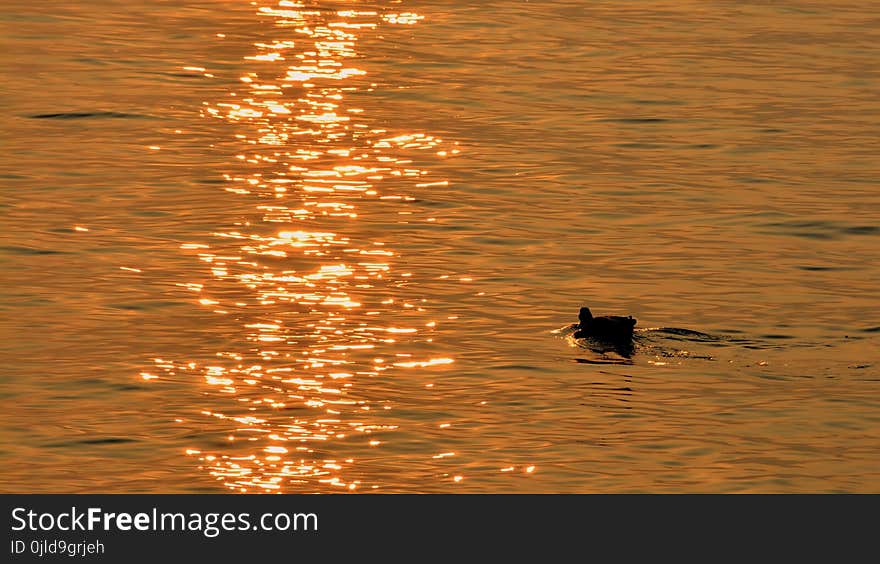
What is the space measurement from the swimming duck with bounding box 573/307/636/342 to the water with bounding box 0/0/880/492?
0.23 m

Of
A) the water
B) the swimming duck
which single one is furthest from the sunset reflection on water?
the swimming duck

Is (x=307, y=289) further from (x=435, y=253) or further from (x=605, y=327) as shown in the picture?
(x=605, y=327)

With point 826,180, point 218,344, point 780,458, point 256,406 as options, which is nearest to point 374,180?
point 826,180

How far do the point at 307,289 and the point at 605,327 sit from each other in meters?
4.55

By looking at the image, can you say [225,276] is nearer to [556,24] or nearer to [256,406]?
[256,406]

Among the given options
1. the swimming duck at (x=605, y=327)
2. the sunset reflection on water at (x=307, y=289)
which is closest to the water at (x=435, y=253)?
the sunset reflection on water at (x=307, y=289)

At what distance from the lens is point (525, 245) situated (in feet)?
96.7

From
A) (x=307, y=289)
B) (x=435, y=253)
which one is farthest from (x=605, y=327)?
(x=435, y=253)

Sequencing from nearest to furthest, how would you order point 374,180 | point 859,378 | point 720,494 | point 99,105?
point 720,494, point 859,378, point 374,180, point 99,105

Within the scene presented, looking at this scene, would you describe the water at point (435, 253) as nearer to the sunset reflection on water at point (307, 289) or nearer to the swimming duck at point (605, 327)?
the sunset reflection on water at point (307, 289)

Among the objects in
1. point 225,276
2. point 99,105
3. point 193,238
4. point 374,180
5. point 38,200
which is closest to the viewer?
point 225,276

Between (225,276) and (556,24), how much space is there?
22227 mm

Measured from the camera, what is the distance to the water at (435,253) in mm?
20891

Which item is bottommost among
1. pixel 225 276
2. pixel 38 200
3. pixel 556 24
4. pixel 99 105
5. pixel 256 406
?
pixel 256 406
